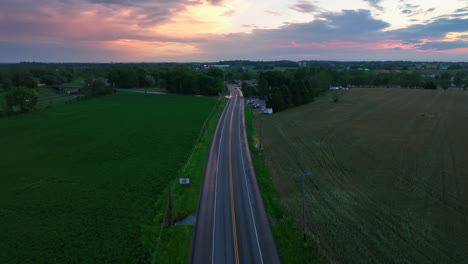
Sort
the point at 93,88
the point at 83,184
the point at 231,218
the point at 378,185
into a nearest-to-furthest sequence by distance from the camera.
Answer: the point at 231,218, the point at 378,185, the point at 83,184, the point at 93,88

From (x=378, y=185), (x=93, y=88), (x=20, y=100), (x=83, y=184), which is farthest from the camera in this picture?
(x=93, y=88)

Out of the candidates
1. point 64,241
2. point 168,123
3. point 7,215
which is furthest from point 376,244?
point 168,123

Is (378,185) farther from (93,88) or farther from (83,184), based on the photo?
(93,88)

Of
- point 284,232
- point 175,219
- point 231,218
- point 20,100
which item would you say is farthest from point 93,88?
point 284,232

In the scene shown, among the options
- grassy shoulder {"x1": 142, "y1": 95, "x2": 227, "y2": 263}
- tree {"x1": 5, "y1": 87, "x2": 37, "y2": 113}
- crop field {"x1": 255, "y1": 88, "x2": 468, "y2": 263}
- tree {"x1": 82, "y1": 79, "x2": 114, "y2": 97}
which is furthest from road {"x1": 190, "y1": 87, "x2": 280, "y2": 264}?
tree {"x1": 82, "y1": 79, "x2": 114, "y2": 97}

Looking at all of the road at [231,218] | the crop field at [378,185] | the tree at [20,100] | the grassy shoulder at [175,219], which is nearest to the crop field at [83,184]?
the grassy shoulder at [175,219]

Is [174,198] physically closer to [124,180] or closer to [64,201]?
[124,180]
